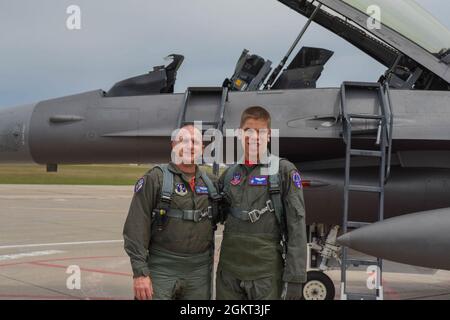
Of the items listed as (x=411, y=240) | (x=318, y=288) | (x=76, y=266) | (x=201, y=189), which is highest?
(x=201, y=189)

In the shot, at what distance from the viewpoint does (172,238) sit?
3.64 m

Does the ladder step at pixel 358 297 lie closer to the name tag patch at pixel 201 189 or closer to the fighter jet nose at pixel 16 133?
the name tag patch at pixel 201 189

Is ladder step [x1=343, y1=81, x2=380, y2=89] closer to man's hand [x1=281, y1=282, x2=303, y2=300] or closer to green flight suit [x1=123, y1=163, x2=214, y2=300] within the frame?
green flight suit [x1=123, y1=163, x2=214, y2=300]

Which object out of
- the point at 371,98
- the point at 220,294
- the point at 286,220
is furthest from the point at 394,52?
the point at 220,294

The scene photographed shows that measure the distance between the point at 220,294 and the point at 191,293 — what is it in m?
0.18

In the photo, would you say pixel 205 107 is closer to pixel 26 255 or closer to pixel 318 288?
pixel 318 288

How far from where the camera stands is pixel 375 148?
5.81m

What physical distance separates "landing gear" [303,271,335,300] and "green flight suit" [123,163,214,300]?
2.75m

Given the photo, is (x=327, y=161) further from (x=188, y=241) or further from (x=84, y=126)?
(x=188, y=241)

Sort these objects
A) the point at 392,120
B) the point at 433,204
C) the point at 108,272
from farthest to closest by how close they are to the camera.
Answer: the point at 108,272
the point at 433,204
the point at 392,120

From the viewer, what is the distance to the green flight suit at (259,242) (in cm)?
358

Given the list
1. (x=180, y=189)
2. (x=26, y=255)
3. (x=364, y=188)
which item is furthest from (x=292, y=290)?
(x=26, y=255)

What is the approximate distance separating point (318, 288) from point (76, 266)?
456 centimetres

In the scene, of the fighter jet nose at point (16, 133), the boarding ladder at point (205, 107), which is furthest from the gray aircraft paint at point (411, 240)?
the fighter jet nose at point (16, 133)
